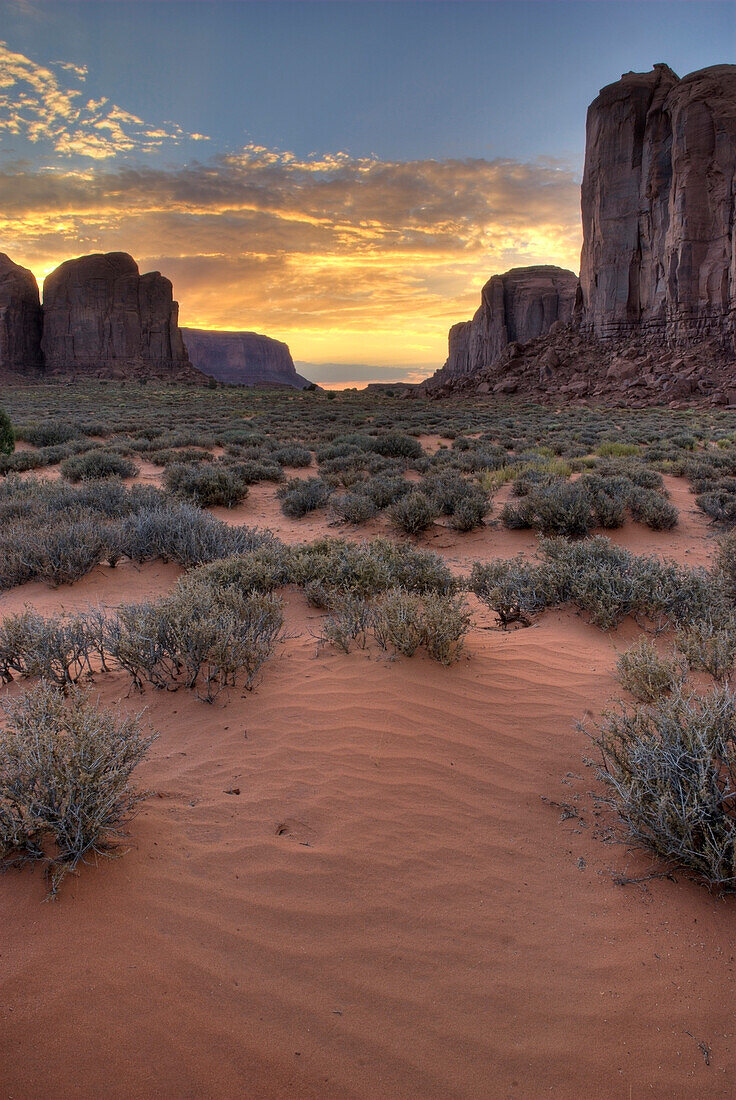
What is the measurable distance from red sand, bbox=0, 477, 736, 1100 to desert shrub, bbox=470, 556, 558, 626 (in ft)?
6.35

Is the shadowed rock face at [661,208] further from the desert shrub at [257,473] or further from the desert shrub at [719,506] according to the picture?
the desert shrub at [257,473]

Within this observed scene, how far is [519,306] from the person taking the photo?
7881 cm

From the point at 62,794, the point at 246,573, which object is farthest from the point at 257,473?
the point at 62,794

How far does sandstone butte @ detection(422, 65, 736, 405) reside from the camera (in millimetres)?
39312

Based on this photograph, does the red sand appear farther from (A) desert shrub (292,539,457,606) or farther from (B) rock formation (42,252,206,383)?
(B) rock formation (42,252,206,383)

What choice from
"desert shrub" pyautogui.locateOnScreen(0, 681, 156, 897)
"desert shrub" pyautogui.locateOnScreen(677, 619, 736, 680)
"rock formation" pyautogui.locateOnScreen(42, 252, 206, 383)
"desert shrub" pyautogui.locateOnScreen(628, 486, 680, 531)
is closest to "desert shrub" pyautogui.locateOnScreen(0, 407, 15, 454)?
"desert shrub" pyautogui.locateOnScreen(0, 681, 156, 897)

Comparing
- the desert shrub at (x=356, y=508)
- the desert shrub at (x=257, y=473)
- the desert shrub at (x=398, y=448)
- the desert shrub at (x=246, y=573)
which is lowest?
the desert shrub at (x=246, y=573)

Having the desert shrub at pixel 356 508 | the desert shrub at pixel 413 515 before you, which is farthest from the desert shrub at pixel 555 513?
the desert shrub at pixel 356 508

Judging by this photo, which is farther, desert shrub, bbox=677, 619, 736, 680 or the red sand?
desert shrub, bbox=677, 619, 736, 680

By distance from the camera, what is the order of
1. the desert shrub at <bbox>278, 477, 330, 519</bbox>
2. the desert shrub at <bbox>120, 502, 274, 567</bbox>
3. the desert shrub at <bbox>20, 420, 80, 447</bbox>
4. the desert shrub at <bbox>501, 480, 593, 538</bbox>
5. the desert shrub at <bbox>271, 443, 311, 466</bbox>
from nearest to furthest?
the desert shrub at <bbox>120, 502, 274, 567</bbox>
the desert shrub at <bbox>501, 480, 593, 538</bbox>
the desert shrub at <bbox>278, 477, 330, 519</bbox>
the desert shrub at <bbox>271, 443, 311, 466</bbox>
the desert shrub at <bbox>20, 420, 80, 447</bbox>

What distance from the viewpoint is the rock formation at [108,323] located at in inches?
2982

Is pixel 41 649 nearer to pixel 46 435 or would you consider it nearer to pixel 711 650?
pixel 711 650

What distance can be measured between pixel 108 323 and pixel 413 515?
84.1 metres

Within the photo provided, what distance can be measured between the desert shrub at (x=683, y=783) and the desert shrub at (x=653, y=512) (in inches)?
A: 251
